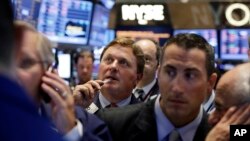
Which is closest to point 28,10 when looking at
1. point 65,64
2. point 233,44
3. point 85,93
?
point 65,64

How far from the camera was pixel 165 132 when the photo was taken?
207 centimetres

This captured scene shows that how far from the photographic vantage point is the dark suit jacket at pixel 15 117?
0.71 metres

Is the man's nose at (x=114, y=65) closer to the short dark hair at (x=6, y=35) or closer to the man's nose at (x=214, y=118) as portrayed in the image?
the man's nose at (x=214, y=118)

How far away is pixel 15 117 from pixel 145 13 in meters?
8.11

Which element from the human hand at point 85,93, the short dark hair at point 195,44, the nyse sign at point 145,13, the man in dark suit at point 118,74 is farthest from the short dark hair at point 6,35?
the nyse sign at point 145,13

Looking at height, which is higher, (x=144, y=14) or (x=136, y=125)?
(x=144, y=14)

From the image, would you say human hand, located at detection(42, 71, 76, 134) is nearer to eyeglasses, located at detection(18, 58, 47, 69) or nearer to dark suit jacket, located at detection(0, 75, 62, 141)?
eyeglasses, located at detection(18, 58, 47, 69)

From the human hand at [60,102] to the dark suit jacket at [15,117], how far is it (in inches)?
40.2

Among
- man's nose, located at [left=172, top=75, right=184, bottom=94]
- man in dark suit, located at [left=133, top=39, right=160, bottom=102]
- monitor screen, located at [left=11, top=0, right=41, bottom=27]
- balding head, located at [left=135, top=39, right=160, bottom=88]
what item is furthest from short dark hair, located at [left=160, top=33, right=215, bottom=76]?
monitor screen, located at [left=11, top=0, right=41, bottom=27]

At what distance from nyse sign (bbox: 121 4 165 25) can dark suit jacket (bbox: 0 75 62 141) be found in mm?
7968

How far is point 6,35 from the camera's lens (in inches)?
29.0

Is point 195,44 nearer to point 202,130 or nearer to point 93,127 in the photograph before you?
point 202,130

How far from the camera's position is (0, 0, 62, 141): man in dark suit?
71 cm

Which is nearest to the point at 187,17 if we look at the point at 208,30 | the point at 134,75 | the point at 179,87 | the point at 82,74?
the point at 208,30
